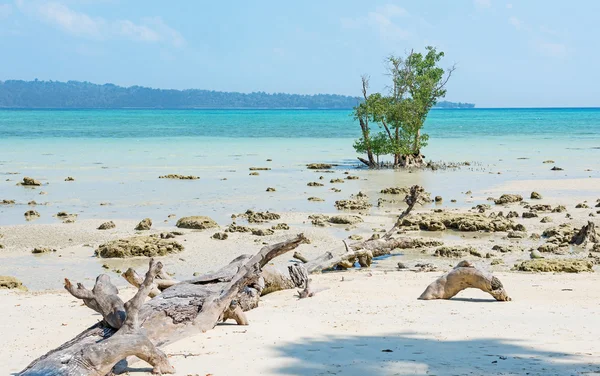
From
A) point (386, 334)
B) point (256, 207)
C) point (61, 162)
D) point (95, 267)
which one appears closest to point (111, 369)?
point (386, 334)

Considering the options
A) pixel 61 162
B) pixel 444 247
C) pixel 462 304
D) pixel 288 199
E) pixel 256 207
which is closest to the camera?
pixel 462 304

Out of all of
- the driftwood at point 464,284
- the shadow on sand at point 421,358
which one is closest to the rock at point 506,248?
the driftwood at point 464,284

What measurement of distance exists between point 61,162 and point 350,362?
32.0m

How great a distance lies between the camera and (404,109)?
3341 centimetres

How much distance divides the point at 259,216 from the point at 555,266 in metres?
7.64

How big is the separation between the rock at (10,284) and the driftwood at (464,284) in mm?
6062

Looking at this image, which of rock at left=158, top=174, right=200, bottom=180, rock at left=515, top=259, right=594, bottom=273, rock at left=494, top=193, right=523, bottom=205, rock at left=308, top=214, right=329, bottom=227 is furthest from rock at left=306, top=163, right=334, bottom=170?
rock at left=515, top=259, right=594, bottom=273

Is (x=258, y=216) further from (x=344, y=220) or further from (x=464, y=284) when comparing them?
(x=464, y=284)

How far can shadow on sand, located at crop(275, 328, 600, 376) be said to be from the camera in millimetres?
6672

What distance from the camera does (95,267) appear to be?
1324cm

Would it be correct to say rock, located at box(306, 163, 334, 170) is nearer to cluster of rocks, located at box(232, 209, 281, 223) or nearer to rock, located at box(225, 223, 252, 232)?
cluster of rocks, located at box(232, 209, 281, 223)

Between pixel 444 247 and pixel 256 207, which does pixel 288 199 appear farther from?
pixel 444 247

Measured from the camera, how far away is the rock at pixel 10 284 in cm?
1154

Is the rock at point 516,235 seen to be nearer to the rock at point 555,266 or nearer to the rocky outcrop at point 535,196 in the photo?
the rock at point 555,266
